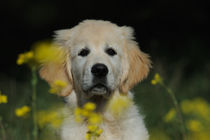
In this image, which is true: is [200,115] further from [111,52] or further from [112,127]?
[111,52]

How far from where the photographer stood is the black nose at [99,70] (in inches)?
189

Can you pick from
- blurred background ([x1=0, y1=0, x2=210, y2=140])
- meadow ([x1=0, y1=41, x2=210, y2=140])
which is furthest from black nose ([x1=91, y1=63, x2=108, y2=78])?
blurred background ([x1=0, y1=0, x2=210, y2=140])

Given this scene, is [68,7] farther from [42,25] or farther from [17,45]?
[17,45]

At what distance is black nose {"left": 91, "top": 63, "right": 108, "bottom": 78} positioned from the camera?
15.8 ft

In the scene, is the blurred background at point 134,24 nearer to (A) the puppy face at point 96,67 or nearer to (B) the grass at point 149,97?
(B) the grass at point 149,97

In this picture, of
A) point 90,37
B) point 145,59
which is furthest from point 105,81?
point 145,59

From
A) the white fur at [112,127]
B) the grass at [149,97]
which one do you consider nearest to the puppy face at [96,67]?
the white fur at [112,127]

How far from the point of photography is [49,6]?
12.4 m

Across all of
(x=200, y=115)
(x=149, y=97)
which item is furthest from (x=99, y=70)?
(x=149, y=97)

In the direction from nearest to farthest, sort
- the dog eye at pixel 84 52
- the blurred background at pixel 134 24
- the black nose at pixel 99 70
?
1. the black nose at pixel 99 70
2. the dog eye at pixel 84 52
3. the blurred background at pixel 134 24

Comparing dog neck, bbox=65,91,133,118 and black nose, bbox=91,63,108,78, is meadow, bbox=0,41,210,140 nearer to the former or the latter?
dog neck, bbox=65,91,133,118

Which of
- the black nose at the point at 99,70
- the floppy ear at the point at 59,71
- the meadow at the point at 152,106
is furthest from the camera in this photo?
the floppy ear at the point at 59,71

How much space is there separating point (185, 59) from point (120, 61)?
5694 mm

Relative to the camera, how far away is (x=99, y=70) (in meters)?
4.82
